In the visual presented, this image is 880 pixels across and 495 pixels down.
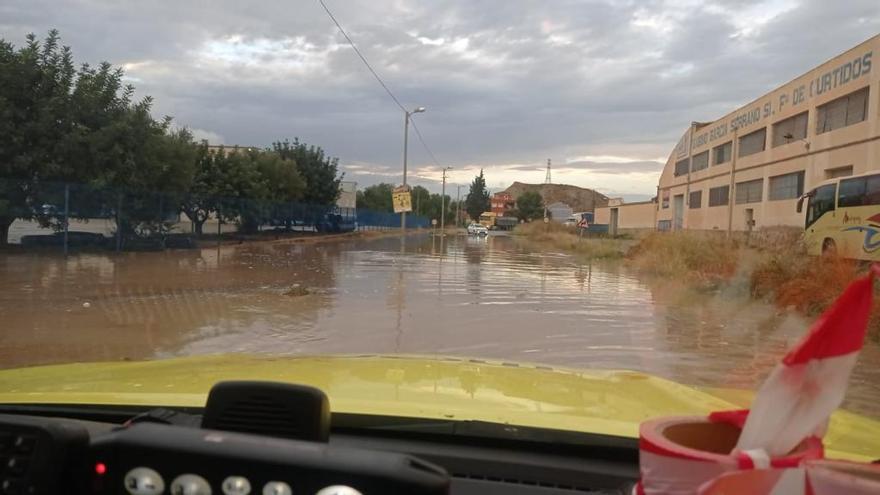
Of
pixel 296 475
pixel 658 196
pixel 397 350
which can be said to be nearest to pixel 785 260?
pixel 397 350

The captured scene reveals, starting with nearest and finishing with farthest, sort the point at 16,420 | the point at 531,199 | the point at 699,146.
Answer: the point at 16,420 < the point at 699,146 < the point at 531,199

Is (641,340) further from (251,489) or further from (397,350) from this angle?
(251,489)

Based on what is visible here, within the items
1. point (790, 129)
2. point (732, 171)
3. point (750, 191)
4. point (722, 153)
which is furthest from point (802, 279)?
point (722, 153)

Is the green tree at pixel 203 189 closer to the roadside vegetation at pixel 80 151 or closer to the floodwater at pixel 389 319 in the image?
the roadside vegetation at pixel 80 151

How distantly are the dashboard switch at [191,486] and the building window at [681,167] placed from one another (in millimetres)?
69836

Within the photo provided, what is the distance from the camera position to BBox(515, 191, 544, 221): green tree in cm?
13162

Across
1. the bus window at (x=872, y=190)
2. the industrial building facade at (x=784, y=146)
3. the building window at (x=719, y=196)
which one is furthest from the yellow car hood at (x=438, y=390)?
the building window at (x=719, y=196)

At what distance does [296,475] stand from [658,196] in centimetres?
8131

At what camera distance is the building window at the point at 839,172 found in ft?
118

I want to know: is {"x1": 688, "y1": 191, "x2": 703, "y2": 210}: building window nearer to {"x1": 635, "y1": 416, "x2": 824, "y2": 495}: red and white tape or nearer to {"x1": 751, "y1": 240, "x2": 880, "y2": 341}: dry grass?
{"x1": 751, "y1": 240, "x2": 880, "y2": 341}: dry grass

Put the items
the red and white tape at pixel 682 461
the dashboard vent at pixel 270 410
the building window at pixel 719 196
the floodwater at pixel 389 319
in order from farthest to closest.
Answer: the building window at pixel 719 196
the floodwater at pixel 389 319
the dashboard vent at pixel 270 410
the red and white tape at pixel 682 461

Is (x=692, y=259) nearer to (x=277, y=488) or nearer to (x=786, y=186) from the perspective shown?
(x=277, y=488)

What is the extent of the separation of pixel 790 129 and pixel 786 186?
11.0ft

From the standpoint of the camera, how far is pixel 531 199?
132875mm
